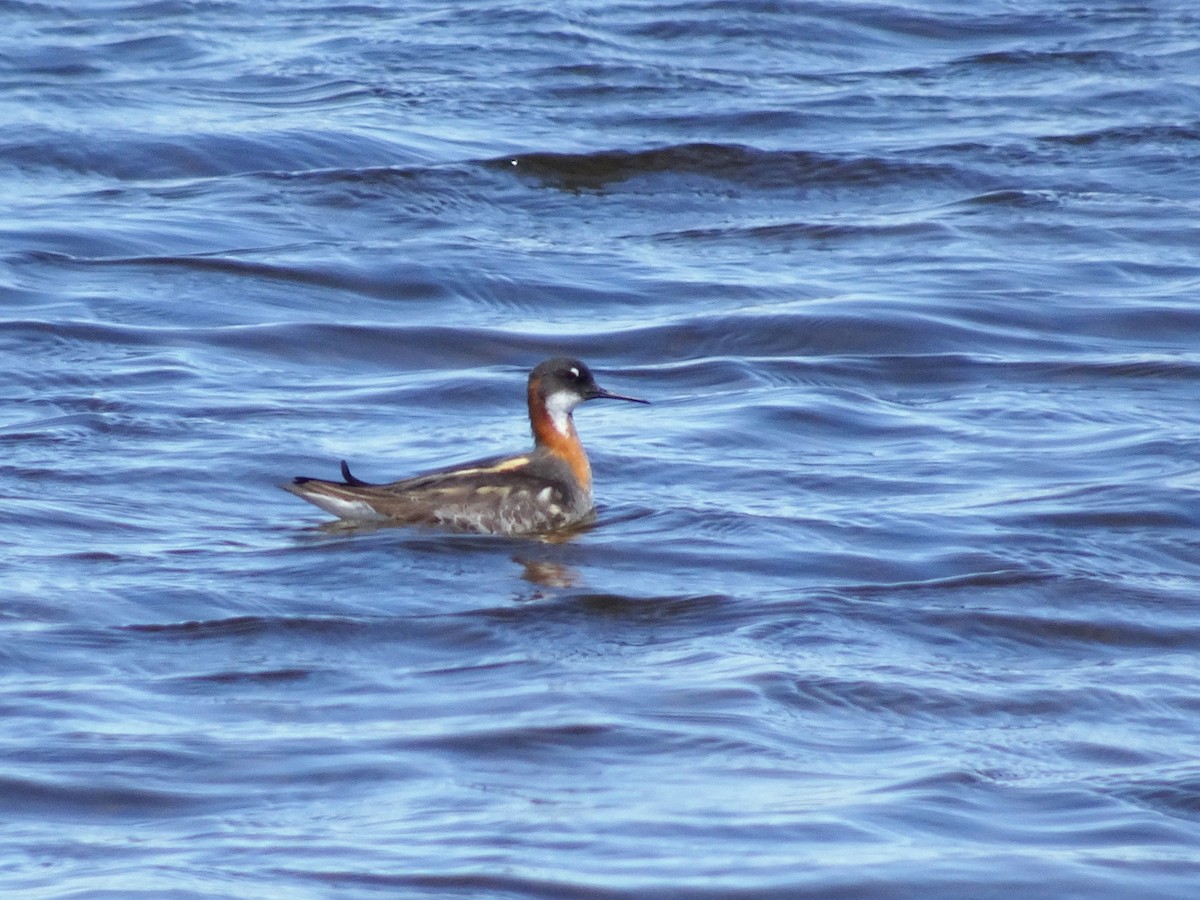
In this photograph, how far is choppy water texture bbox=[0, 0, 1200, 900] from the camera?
6.54 metres

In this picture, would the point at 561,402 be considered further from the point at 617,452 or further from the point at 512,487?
the point at 512,487

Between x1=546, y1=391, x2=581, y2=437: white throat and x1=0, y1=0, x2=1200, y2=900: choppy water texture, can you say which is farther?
x1=546, y1=391, x2=581, y2=437: white throat

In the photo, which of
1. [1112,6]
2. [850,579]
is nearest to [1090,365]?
[850,579]

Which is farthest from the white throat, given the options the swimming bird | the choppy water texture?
the choppy water texture

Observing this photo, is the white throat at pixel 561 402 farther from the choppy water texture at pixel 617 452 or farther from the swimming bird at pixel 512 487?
the choppy water texture at pixel 617 452

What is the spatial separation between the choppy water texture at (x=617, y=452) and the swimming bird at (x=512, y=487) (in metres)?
0.19

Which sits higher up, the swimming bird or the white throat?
the white throat

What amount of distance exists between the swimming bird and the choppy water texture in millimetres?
189

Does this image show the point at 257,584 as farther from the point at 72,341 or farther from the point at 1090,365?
the point at 1090,365

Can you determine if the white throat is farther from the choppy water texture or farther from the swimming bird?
the choppy water texture

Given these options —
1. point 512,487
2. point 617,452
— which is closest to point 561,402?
point 617,452

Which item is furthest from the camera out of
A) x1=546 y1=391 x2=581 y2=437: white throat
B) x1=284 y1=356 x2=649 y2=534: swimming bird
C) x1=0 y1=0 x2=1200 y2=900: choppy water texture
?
x1=546 y1=391 x2=581 y2=437: white throat

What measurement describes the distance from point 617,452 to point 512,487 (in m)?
1.26

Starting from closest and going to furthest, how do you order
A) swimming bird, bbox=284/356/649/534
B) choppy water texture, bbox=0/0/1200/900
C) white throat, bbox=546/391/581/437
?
choppy water texture, bbox=0/0/1200/900, swimming bird, bbox=284/356/649/534, white throat, bbox=546/391/581/437
